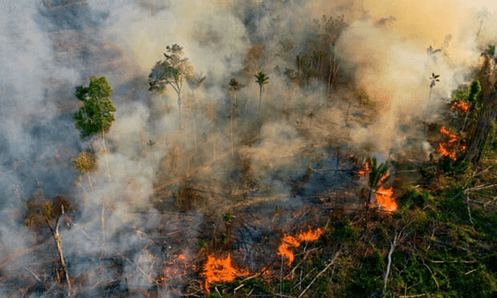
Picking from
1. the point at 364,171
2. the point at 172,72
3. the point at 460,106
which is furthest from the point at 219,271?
the point at 460,106

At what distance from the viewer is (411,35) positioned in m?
39.9

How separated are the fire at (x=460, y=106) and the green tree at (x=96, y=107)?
28.5 meters

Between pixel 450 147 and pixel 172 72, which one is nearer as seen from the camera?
pixel 450 147

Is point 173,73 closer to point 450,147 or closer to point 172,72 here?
point 172,72

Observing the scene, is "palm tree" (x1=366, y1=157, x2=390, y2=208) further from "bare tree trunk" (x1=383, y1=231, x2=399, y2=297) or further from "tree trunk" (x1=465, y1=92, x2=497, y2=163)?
"tree trunk" (x1=465, y1=92, x2=497, y2=163)

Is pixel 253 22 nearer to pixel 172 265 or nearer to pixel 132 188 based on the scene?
pixel 132 188

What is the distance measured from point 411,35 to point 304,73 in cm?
1113

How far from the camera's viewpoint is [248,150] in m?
31.1

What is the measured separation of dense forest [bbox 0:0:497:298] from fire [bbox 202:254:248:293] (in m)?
0.08

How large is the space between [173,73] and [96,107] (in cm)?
874

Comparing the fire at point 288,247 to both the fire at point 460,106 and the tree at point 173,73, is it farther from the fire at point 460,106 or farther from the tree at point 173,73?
the fire at point 460,106

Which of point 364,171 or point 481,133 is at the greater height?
point 481,133

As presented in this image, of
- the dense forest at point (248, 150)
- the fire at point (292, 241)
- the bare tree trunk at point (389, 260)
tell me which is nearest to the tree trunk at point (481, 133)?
the dense forest at point (248, 150)

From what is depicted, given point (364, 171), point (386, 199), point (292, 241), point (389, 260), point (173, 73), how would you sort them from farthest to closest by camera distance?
point (173, 73) < point (364, 171) < point (386, 199) < point (292, 241) < point (389, 260)
